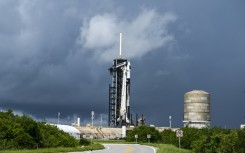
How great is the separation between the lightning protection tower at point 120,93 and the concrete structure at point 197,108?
3487 cm

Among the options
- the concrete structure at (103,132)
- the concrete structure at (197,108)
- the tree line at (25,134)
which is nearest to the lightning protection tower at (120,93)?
the concrete structure at (103,132)

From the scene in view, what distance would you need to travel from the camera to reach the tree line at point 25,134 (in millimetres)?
52891

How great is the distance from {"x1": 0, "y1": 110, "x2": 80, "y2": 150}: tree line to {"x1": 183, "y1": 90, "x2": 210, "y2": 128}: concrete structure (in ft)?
221

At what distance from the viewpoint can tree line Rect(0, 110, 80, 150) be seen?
52891mm

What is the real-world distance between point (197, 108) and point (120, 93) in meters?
41.5

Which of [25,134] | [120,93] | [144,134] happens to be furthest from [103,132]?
[25,134]

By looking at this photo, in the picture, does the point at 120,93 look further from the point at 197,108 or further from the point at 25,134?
the point at 25,134

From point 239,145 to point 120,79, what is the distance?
123364mm

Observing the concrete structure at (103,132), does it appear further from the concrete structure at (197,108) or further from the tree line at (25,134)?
the tree line at (25,134)

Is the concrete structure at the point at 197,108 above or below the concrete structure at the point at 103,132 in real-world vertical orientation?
above

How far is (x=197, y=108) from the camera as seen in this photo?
A: 13062cm

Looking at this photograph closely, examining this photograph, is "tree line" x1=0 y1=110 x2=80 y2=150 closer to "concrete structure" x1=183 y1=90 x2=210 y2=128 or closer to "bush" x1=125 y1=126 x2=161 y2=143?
"bush" x1=125 y1=126 x2=161 y2=143

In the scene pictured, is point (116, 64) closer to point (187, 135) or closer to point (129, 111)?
point (129, 111)

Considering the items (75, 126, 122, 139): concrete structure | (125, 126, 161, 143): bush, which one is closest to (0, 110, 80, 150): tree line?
(125, 126, 161, 143): bush
